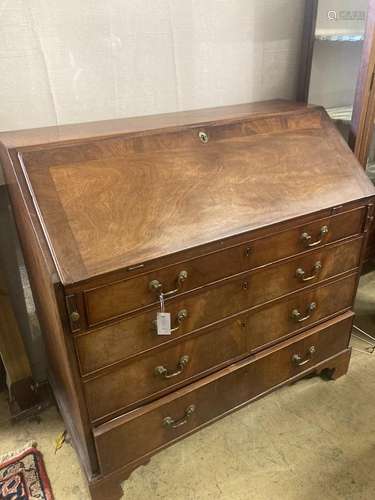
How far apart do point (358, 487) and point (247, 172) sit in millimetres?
1073

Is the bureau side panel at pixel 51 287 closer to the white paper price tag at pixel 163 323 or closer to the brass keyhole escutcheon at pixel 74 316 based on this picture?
the brass keyhole escutcheon at pixel 74 316

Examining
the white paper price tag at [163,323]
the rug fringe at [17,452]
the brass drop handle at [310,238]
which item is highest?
the brass drop handle at [310,238]

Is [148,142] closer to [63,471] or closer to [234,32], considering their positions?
[234,32]

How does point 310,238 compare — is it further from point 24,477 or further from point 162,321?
point 24,477

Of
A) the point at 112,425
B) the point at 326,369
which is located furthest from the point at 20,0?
the point at 326,369

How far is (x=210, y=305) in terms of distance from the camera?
3.79 ft

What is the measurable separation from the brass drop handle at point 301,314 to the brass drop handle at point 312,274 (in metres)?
0.12

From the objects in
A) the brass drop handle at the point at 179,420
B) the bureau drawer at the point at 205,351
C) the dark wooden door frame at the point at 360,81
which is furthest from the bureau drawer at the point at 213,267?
the brass drop handle at the point at 179,420

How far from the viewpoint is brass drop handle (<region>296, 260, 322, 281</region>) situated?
129 cm

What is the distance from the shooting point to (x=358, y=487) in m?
1.30

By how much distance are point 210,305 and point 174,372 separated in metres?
0.23

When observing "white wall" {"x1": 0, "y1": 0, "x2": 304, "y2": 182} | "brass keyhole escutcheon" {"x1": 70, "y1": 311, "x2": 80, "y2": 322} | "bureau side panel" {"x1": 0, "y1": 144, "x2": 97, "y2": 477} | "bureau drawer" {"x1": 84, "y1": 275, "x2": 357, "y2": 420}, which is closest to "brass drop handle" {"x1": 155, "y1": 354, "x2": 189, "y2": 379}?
"bureau drawer" {"x1": 84, "y1": 275, "x2": 357, "y2": 420}

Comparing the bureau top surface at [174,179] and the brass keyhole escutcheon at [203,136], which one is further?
the brass keyhole escutcheon at [203,136]

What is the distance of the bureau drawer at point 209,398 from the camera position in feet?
3.82
